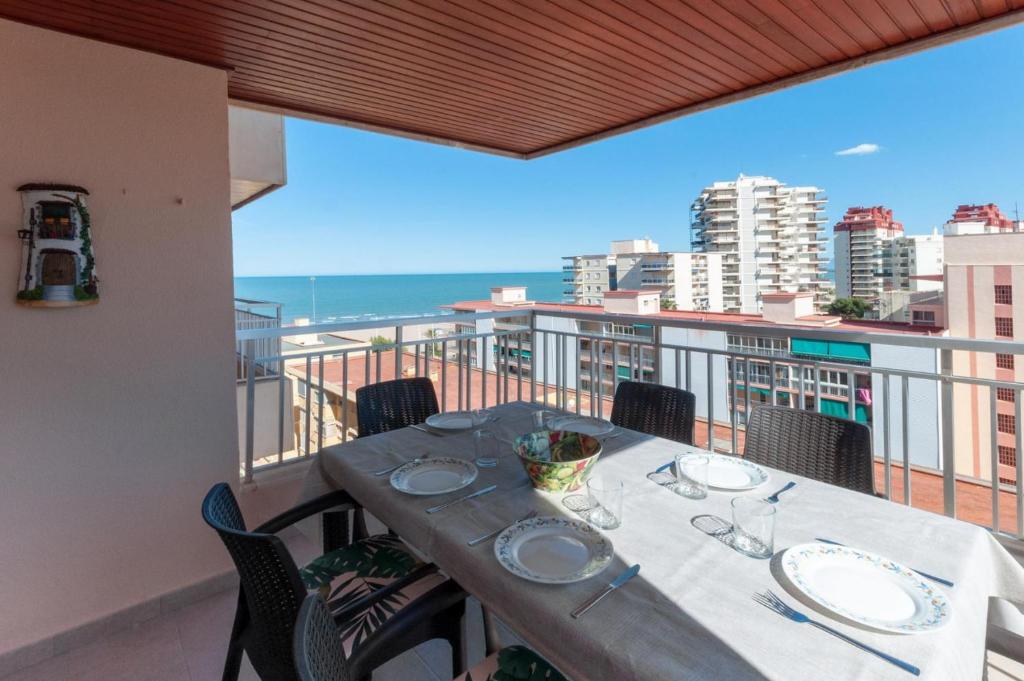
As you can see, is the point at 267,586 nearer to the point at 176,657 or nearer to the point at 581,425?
the point at 581,425

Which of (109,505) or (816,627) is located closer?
(816,627)

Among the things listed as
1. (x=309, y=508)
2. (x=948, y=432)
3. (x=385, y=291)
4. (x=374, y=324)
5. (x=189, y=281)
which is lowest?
(x=309, y=508)

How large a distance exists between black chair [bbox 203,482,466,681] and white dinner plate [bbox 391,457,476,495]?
0.73 ft

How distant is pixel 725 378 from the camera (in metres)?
2.88

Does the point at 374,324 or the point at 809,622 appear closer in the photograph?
the point at 809,622

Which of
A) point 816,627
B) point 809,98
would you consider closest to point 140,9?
point 816,627

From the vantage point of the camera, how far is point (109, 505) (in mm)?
2070

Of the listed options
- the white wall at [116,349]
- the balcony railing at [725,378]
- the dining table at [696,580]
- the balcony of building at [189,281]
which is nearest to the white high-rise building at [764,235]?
the balcony railing at [725,378]

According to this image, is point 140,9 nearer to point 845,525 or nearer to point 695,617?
point 695,617

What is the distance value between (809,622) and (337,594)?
3.93ft

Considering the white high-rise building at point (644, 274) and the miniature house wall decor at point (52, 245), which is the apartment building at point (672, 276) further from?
the miniature house wall decor at point (52, 245)

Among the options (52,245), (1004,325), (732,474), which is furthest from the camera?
(1004,325)

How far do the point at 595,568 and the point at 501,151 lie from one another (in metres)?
3.49

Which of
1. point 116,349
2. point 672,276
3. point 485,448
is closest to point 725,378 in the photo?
point 485,448
